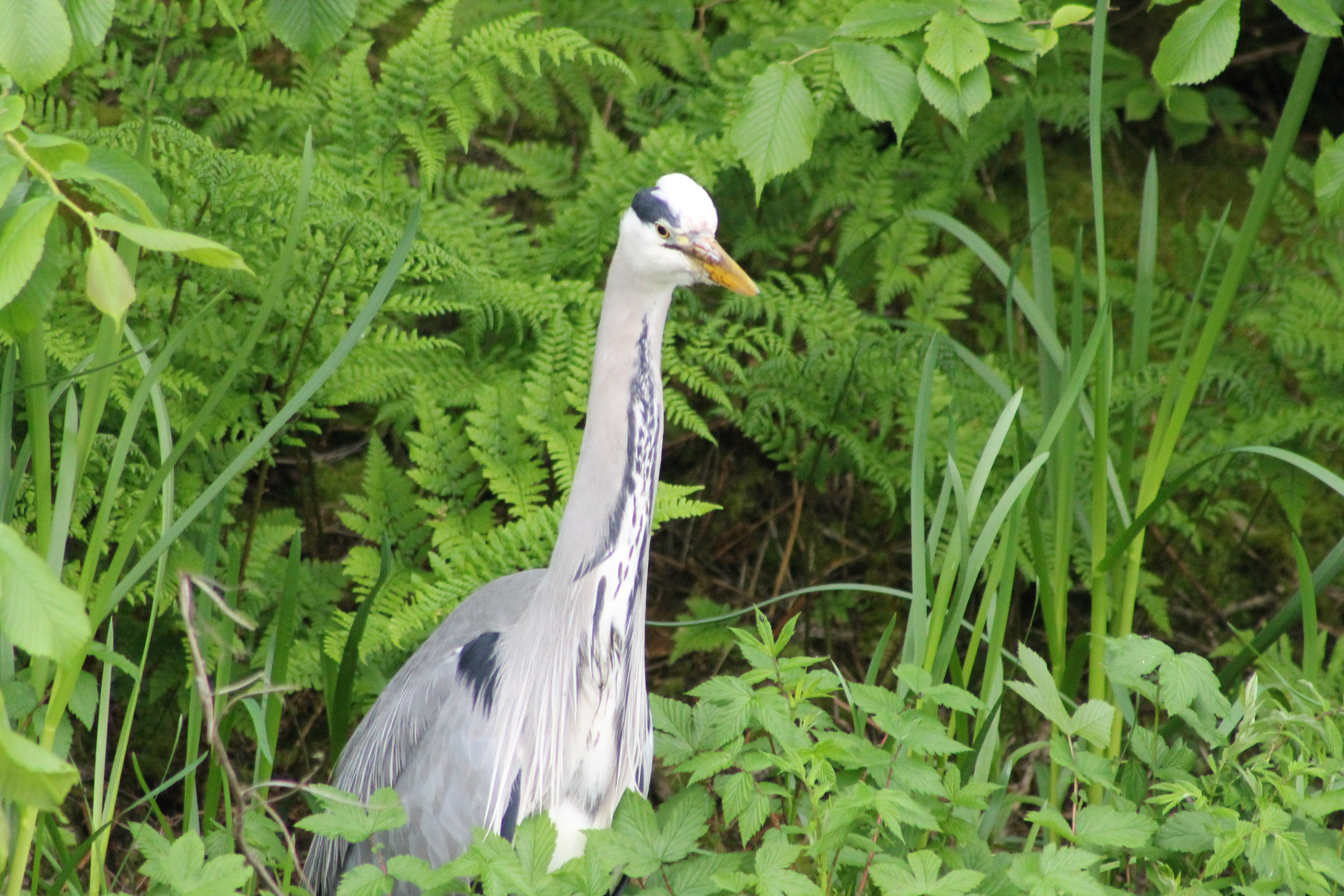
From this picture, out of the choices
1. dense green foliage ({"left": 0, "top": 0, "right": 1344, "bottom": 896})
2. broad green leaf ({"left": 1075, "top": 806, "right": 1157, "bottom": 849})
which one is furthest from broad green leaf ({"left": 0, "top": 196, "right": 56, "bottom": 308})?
broad green leaf ({"left": 1075, "top": 806, "right": 1157, "bottom": 849})

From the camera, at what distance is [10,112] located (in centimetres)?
119

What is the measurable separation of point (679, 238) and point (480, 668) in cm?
83

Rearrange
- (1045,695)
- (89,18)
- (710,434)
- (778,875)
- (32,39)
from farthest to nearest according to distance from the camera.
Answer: (710,434), (1045,695), (778,875), (89,18), (32,39)

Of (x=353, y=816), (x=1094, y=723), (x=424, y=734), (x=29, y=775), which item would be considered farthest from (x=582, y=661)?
(x=29, y=775)

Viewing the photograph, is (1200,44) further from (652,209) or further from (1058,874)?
(1058,874)

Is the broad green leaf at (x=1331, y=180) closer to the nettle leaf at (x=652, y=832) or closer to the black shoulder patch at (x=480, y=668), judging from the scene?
the nettle leaf at (x=652, y=832)

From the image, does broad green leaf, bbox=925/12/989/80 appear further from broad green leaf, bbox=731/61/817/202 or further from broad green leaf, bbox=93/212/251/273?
broad green leaf, bbox=93/212/251/273

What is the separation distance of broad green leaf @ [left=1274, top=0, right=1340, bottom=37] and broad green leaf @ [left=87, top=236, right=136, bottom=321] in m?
1.54

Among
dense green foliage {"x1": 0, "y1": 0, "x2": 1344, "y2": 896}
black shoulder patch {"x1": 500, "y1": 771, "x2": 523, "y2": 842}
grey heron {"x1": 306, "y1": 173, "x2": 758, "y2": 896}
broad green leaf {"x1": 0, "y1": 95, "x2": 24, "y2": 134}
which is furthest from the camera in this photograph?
black shoulder patch {"x1": 500, "y1": 771, "x2": 523, "y2": 842}

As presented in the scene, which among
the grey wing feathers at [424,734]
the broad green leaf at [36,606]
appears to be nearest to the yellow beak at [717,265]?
the grey wing feathers at [424,734]

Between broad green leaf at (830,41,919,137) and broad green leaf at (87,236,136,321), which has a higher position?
broad green leaf at (830,41,919,137)

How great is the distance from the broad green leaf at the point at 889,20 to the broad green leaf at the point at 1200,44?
0.34 m

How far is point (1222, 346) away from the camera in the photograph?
3402 mm

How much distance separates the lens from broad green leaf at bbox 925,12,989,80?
1825mm
